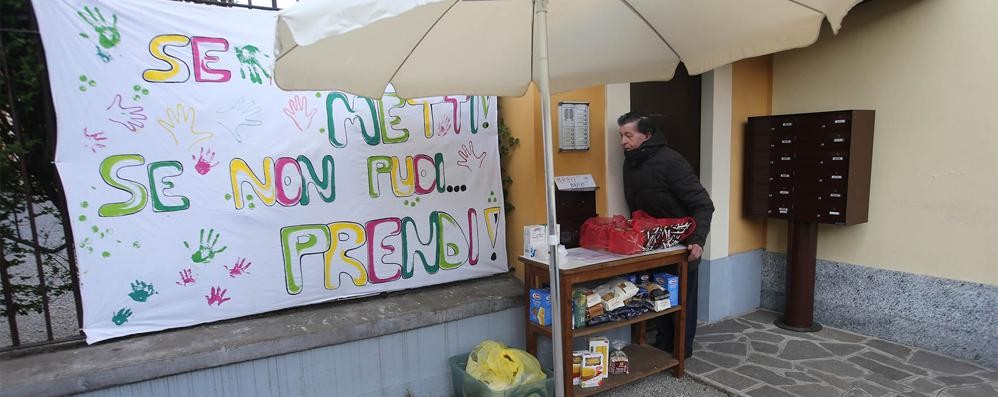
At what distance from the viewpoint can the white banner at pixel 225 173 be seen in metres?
2.66

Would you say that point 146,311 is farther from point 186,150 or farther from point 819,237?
point 819,237

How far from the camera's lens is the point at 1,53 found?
8.27ft

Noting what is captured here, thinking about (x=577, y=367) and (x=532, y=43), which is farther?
(x=577, y=367)

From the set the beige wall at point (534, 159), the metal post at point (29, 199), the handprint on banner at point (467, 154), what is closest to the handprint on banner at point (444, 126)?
the handprint on banner at point (467, 154)

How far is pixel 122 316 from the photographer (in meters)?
2.76

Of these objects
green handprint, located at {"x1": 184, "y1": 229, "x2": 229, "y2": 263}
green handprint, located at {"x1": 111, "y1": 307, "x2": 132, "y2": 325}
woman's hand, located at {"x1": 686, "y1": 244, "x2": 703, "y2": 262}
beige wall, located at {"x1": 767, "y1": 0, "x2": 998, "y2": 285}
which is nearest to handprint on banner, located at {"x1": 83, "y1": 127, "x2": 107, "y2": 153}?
green handprint, located at {"x1": 184, "y1": 229, "x2": 229, "y2": 263}

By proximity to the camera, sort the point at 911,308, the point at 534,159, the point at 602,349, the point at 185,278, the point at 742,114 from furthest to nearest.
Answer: the point at 742,114
the point at 911,308
the point at 534,159
the point at 602,349
the point at 185,278

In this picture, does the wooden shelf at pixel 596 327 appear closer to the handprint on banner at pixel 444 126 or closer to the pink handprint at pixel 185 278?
the handprint on banner at pixel 444 126

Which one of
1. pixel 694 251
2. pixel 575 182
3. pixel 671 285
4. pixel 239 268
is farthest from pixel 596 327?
pixel 239 268

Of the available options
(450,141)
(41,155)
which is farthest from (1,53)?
(450,141)

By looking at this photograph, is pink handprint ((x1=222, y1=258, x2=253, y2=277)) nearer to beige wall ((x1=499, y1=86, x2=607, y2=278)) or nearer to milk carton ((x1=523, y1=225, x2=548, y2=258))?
milk carton ((x1=523, y1=225, x2=548, y2=258))

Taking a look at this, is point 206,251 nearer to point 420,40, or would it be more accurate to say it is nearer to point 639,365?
point 420,40

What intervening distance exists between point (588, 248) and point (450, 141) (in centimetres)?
124

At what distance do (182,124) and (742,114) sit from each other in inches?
182
